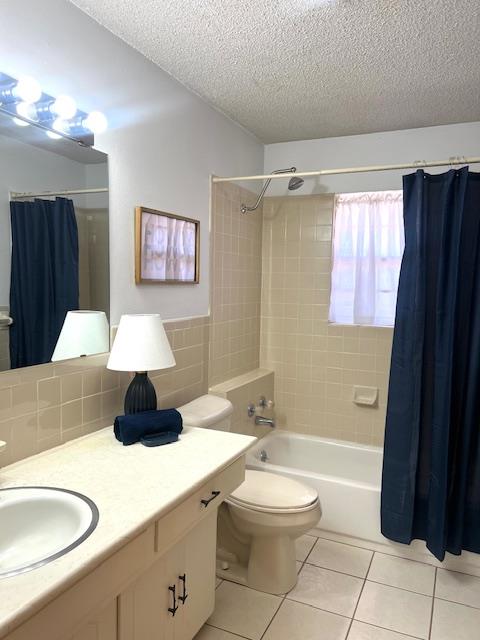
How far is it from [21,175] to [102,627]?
1.35 m

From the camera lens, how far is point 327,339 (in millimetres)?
Result: 3230

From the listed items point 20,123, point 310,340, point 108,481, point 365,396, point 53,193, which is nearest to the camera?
point 108,481

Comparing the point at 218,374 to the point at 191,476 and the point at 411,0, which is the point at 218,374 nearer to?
the point at 191,476

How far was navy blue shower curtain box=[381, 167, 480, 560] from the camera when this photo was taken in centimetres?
225

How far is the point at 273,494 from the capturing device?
2.12m

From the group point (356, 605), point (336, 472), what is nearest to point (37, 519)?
point (356, 605)

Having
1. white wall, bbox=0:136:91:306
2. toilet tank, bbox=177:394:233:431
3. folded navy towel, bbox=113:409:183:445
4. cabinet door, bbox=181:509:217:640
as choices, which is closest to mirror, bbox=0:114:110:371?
white wall, bbox=0:136:91:306

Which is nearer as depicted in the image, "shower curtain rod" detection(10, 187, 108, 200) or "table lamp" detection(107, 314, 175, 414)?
"shower curtain rod" detection(10, 187, 108, 200)

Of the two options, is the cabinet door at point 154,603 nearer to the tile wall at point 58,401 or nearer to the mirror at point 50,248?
the tile wall at point 58,401

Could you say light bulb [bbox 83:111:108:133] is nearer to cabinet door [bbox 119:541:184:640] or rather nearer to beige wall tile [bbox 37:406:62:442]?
beige wall tile [bbox 37:406:62:442]

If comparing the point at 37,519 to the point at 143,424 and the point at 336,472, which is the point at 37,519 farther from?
the point at 336,472

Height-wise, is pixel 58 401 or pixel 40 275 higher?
pixel 40 275

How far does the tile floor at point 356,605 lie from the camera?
187 cm

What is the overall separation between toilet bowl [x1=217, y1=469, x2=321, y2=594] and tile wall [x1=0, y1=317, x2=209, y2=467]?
23.9 inches
